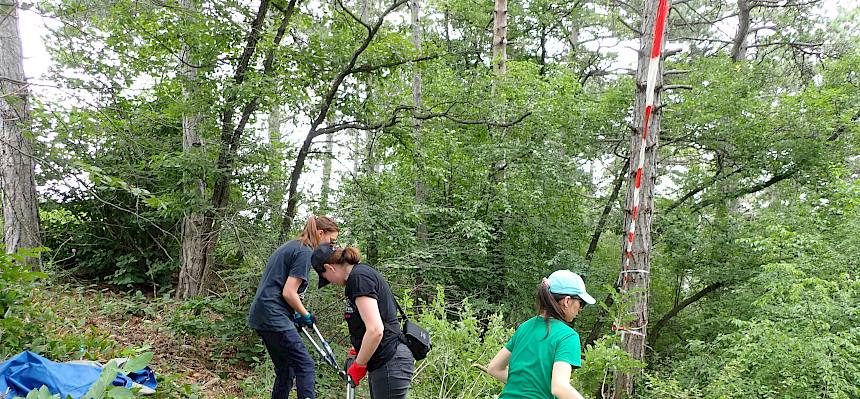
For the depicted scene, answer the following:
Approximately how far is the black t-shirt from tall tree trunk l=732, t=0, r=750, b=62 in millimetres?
12270

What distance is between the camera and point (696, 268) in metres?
11.3

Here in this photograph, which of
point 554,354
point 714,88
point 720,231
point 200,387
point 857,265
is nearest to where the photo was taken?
point 554,354

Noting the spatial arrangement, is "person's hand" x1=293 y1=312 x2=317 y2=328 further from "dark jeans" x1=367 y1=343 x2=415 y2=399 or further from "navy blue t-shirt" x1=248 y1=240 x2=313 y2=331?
"dark jeans" x1=367 y1=343 x2=415 y2=399

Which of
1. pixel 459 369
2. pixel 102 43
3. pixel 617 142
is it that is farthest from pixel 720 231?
pixel 102 43

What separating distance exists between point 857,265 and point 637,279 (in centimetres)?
311

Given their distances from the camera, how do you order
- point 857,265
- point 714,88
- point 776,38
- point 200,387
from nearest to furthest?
point 200,387 → point 857,265 → point 714,88 → point 776,38

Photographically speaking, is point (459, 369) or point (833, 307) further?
point (833, 307)

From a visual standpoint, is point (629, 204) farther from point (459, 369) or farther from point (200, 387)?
point (200, 387)

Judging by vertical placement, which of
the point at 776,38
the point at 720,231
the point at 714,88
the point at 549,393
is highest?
the point at 776,38

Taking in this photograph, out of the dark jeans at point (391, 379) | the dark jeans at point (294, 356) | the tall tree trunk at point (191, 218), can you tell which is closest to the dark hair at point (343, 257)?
the dark jeans at point (391, 379)

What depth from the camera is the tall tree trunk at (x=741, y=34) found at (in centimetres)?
1237

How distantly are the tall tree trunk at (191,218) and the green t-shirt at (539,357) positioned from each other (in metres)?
4.93

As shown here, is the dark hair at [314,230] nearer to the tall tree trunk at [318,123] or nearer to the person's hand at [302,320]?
the person's hand at [302,320]

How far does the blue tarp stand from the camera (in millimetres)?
3283
